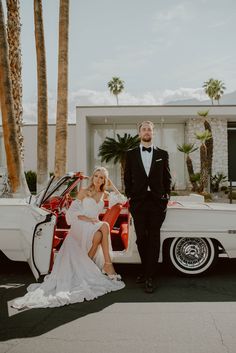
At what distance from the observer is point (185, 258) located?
17.7 ft

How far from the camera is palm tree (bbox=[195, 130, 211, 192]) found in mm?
18328

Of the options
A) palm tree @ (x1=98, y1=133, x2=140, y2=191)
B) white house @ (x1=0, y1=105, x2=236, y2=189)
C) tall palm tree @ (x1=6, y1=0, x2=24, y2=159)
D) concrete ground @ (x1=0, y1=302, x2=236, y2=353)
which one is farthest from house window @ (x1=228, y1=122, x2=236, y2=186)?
concrete ground @ (x1=0, y1=302, x2=236, y2=353)

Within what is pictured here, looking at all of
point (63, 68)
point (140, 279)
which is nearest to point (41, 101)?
point (63, 68)

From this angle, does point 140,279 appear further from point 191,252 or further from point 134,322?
point 134,322

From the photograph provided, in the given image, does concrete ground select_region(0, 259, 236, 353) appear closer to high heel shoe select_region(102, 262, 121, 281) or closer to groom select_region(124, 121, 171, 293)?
high heel shoe select_region(102, 262, 121, 281)

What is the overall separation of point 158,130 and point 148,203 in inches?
695

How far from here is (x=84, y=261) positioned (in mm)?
5156

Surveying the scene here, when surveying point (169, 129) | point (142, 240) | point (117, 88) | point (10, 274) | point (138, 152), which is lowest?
point (10, 274)

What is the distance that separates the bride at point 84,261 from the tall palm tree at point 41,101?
5.90m

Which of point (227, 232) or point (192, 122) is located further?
point (192, 122)

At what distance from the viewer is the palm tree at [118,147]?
20750 mm

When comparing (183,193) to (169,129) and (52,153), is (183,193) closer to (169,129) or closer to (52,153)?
(169,129)

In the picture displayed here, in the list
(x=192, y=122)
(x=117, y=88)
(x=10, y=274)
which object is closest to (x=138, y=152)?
(x=10, y=274)

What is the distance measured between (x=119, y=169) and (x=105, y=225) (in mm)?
17326
